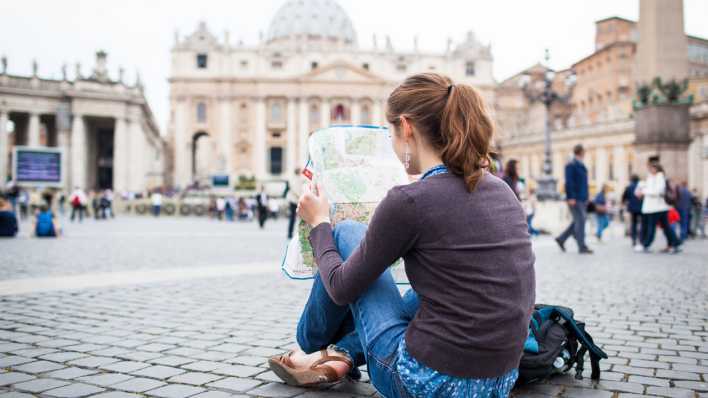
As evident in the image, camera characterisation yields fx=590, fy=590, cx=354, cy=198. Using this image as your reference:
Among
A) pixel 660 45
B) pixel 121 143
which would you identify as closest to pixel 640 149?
pixel 660 45

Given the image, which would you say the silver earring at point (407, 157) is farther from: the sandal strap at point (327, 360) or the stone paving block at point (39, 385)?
the stone paving block at point (39, 385)

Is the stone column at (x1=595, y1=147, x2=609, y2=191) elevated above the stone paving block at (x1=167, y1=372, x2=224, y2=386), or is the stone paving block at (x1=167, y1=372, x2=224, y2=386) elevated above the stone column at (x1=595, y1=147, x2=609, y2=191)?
the stone column at (x1=595, y1=147, x2=609, y2=191)

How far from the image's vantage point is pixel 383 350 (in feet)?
7.13

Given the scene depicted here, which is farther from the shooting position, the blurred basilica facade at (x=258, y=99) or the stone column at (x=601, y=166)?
the blurred basilica facade at (x=258, y=99)

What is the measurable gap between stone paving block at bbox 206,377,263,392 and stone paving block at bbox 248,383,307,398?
6cm

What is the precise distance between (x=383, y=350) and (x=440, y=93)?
0.95 m

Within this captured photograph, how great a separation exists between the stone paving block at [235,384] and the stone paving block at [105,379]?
47cm

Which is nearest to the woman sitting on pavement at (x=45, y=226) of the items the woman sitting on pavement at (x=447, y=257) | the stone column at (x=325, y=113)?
the woman sitting on pavement at (x=447, y=257)

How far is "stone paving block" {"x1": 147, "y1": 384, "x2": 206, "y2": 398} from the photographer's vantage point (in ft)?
9.14

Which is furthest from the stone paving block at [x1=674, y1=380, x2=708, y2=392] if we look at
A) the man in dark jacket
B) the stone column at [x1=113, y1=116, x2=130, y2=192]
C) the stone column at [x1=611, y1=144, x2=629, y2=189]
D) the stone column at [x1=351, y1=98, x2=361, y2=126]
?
the stone column at [x1=351, y1=98, x2=361, y2=126]

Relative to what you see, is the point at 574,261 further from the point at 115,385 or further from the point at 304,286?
the point at 115,385

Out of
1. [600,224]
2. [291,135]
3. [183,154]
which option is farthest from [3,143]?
[600,224]

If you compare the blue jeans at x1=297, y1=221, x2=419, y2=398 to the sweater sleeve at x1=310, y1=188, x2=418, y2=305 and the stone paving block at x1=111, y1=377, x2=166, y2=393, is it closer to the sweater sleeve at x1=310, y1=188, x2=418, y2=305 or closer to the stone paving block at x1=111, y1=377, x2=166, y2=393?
the sweater sleeve at x1=310, y1=188, x2=418, y2=305

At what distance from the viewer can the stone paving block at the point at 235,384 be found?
2922mm
